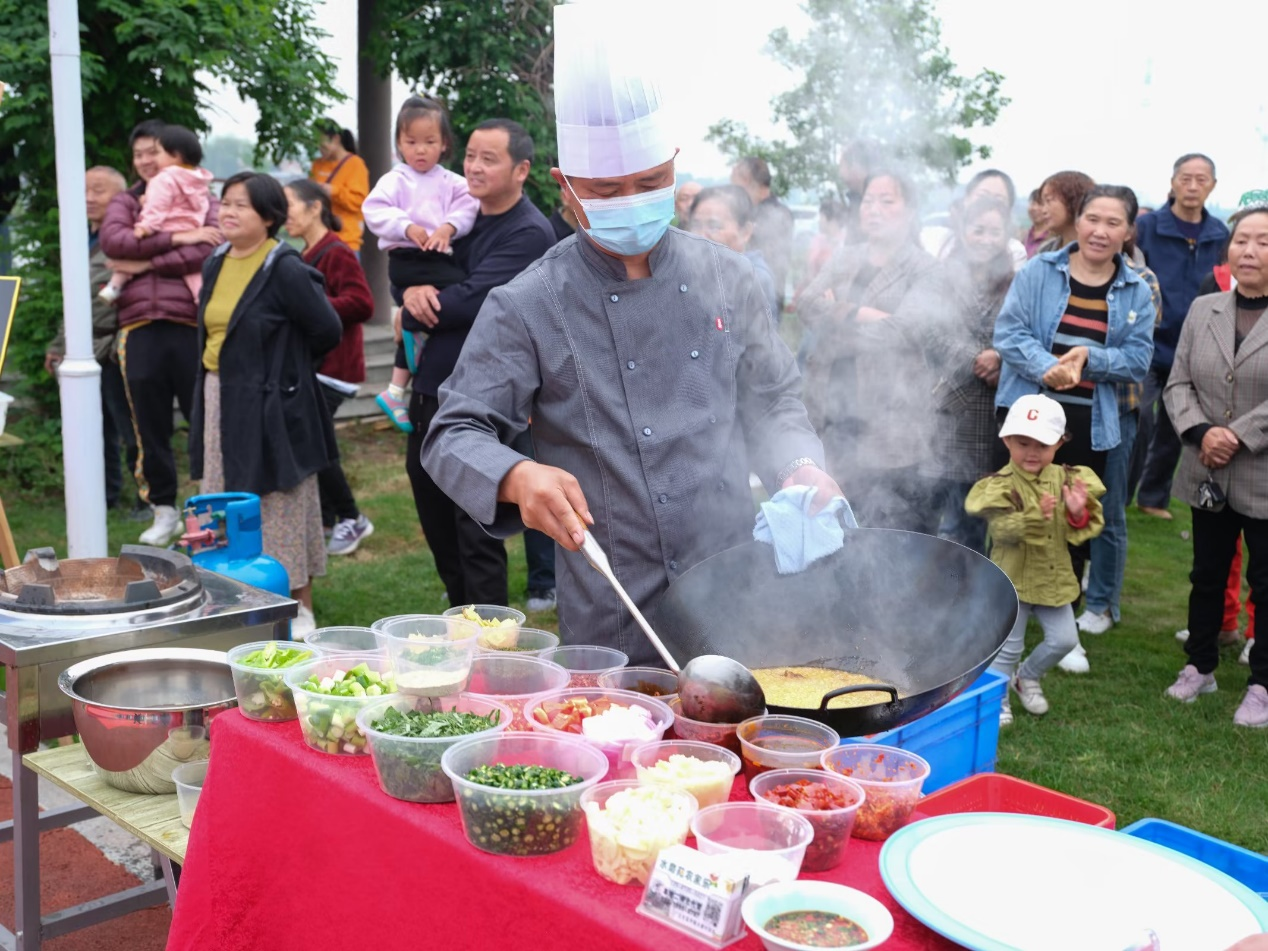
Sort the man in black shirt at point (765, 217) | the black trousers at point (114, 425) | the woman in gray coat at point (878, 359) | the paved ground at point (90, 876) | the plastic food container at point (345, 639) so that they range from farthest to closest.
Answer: the black trousers at point (114, 425) < the man in black shirt at point (765, 217) < the woman in gray coat at point (878, 359) < the paved ground at point (90, 876) < the plastic food container at point (345, 639)

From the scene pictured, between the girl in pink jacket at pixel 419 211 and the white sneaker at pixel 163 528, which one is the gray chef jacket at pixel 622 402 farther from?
the white sneaker at pixel 163 528

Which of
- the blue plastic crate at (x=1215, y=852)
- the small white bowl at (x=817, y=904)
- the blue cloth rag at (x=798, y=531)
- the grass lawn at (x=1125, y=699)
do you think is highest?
the blue cloth rag at (x=798, y=531)

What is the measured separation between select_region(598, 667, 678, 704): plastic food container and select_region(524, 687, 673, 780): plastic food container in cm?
6

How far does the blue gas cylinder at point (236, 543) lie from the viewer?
4.37 metres

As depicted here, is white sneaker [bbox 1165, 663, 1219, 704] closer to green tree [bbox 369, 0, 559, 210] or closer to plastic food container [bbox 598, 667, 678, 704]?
plastic food container [bbox 598, 667, 678, 704]

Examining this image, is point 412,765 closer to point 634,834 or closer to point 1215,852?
point 634,834

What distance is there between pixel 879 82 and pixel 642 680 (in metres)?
1.95

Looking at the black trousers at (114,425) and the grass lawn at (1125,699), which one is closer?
the grass lawn at (1125,699)

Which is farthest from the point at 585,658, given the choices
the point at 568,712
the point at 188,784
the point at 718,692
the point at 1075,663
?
the point at 1075,663

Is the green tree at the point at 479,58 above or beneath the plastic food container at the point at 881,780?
above

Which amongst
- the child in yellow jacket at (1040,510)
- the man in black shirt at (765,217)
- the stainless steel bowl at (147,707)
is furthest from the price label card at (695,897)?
the man in black shirt at (765,217)

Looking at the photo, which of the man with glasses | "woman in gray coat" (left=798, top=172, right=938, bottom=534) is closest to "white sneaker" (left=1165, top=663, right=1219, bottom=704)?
"woman in gray coat" (left=798, top=172, right=938, bottom=534)

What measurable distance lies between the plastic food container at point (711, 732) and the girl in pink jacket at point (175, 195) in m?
5.16

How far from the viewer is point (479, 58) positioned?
9250 mm
